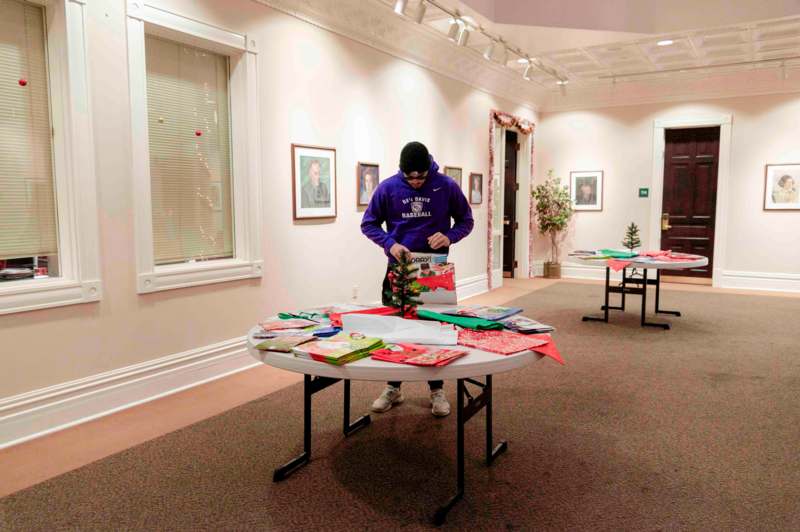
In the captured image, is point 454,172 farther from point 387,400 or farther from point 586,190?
point 387,400

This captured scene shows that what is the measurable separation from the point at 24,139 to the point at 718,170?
29.4 ft

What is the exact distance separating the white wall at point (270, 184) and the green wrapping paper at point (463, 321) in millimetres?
2147

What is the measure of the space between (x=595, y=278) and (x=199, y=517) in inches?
334

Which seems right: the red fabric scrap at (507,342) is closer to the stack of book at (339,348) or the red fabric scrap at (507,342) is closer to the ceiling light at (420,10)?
the stack of book at (339,348)

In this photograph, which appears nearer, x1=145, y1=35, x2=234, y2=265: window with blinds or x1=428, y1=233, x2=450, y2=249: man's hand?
x1=428, y1=233, x2=450, y2=249: man's hand

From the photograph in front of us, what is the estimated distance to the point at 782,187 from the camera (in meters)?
8.14

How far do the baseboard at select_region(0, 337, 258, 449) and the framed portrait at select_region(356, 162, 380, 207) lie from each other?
192 centimetres

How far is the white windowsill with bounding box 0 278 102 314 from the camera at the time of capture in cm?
299

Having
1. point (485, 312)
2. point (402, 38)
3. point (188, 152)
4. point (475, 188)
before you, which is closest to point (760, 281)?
point (475, 188)

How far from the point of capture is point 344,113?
5266 millimetres

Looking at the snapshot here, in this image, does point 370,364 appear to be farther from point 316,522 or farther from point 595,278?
point 595,278

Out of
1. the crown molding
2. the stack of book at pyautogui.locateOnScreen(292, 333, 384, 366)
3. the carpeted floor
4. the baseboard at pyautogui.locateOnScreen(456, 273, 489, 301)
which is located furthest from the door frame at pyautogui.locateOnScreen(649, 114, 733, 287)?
the stack of book at pyautogui.locateOnScreen(292, 333, 384, 366)

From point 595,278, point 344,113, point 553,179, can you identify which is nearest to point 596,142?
point 553,179

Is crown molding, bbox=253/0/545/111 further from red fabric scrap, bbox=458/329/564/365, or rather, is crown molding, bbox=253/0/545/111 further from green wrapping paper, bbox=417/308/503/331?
red fabric scrap, bbox=458/329/564/365
